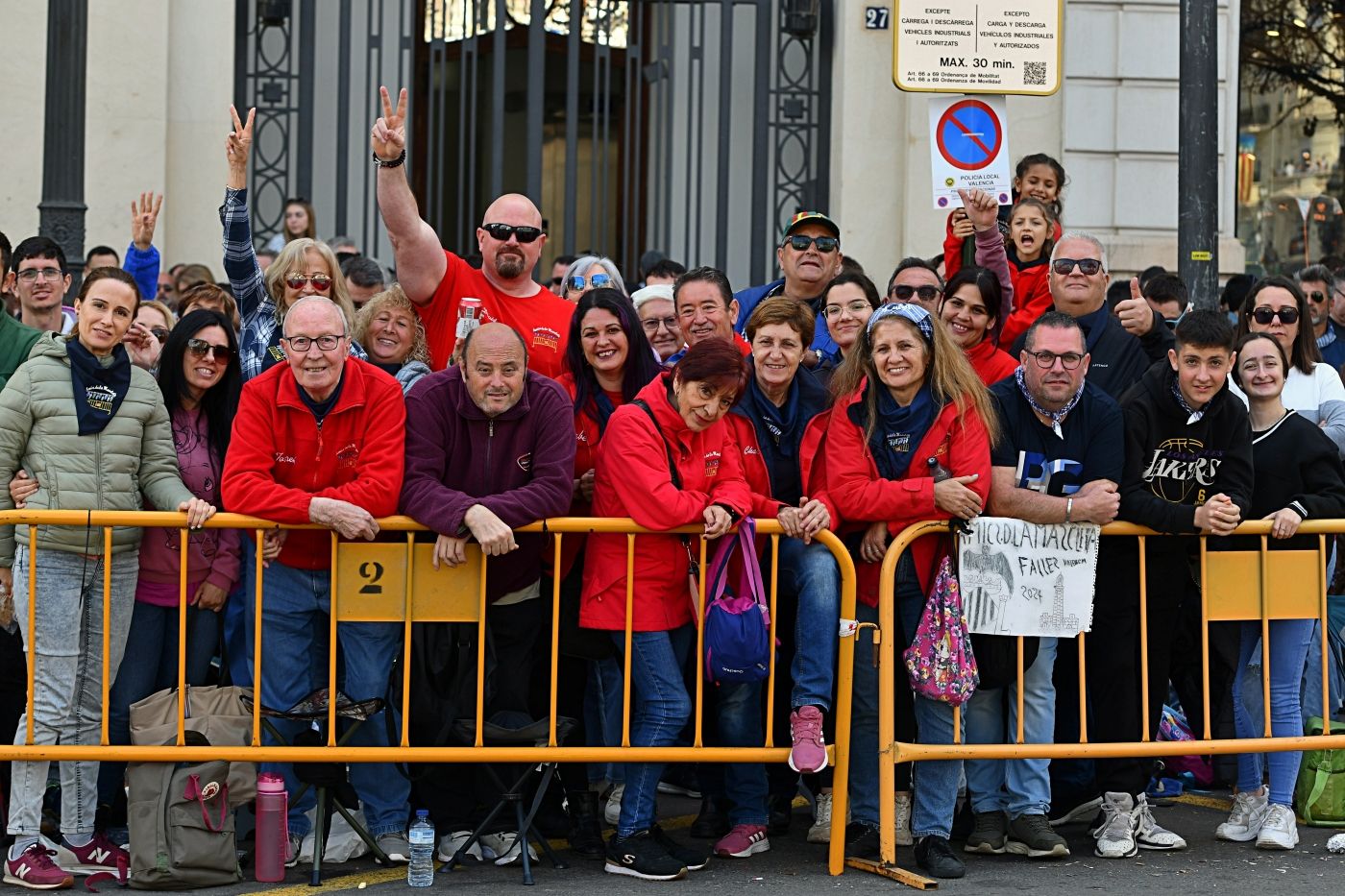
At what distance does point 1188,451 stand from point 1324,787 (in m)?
1.57

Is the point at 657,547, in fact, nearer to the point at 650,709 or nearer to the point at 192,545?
the point at 650,709

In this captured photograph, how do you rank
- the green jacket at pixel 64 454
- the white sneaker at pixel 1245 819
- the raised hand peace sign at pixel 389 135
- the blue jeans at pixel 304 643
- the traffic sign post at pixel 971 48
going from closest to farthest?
the green jacket at pixel 64 454 < the blue jeans at pixel 304 643 < the raised hand peace sign at pixel 389 135 < the white sneaker at pixel 1245 819 < the traffic sign post at pixel 971 48

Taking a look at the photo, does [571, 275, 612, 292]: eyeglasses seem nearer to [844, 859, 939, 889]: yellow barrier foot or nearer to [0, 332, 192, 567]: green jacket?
[0, 332, 192, 567]: green jacket

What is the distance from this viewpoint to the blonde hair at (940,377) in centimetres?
673

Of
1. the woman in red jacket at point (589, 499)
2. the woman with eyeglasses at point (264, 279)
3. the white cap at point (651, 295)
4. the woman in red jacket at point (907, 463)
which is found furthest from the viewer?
the white cap at point (651, 295)

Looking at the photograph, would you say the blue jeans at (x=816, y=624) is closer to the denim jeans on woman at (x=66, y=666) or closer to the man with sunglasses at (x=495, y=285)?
the man with sunglasses at (x=495, y=285)

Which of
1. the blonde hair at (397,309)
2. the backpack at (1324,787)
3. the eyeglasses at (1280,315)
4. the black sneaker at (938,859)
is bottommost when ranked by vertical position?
the black sneaker at (938,859)

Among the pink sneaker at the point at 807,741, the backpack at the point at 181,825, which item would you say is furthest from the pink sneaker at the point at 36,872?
the pink sneaker at the point at 807,741

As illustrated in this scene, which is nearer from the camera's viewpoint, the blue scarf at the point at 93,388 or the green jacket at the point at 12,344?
the blue scarf at the point at 93,388

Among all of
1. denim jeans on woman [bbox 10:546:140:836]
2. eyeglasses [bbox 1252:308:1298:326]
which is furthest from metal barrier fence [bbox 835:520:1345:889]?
denim jeans on woman [bbox 10:546:140:836]

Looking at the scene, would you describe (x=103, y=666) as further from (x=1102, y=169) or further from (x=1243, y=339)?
(x=1102, y=169)

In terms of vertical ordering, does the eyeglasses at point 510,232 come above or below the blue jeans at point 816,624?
above

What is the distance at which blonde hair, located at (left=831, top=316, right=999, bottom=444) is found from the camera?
673cm

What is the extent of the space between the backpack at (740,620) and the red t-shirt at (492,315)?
1.32 metres
